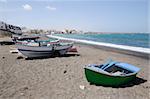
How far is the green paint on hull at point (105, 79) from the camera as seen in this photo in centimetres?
865

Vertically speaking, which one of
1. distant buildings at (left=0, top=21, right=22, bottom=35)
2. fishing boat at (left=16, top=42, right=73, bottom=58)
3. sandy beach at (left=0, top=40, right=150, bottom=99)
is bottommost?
sandy beach at (left=0, top=40, right=150, bottom=99)

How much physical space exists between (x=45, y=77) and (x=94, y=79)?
295 cm

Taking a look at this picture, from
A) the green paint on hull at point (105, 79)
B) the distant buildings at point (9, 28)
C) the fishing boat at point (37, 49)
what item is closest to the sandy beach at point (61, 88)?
the green paint on hull at point (105, 79)

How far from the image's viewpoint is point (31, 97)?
24.8 feet

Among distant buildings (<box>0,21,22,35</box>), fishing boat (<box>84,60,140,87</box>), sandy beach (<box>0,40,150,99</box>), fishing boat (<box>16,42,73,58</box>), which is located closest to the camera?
sandy beach (<box>0,40,150,99</box>)

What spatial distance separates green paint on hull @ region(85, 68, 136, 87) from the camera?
28.4ft

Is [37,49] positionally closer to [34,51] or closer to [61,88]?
[34,51]

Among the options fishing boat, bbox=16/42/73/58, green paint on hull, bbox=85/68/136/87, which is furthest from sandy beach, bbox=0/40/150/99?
fishing boat, bbox=16/42/73/58

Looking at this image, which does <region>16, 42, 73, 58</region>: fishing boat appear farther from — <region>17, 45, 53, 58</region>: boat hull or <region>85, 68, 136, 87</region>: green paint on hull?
<region>85, 68, 136, 87</region>: green paint on hull

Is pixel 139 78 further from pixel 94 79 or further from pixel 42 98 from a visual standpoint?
pixel 42 98

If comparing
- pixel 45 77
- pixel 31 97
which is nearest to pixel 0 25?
pixel 45 77

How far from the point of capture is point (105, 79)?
875 centimetres

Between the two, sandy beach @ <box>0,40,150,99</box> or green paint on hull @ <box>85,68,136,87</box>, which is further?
green paint on hull @ <box>85,68,136,87</box>

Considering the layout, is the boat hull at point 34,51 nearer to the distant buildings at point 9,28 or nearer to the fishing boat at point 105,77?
the fishing boat at point 105,77
